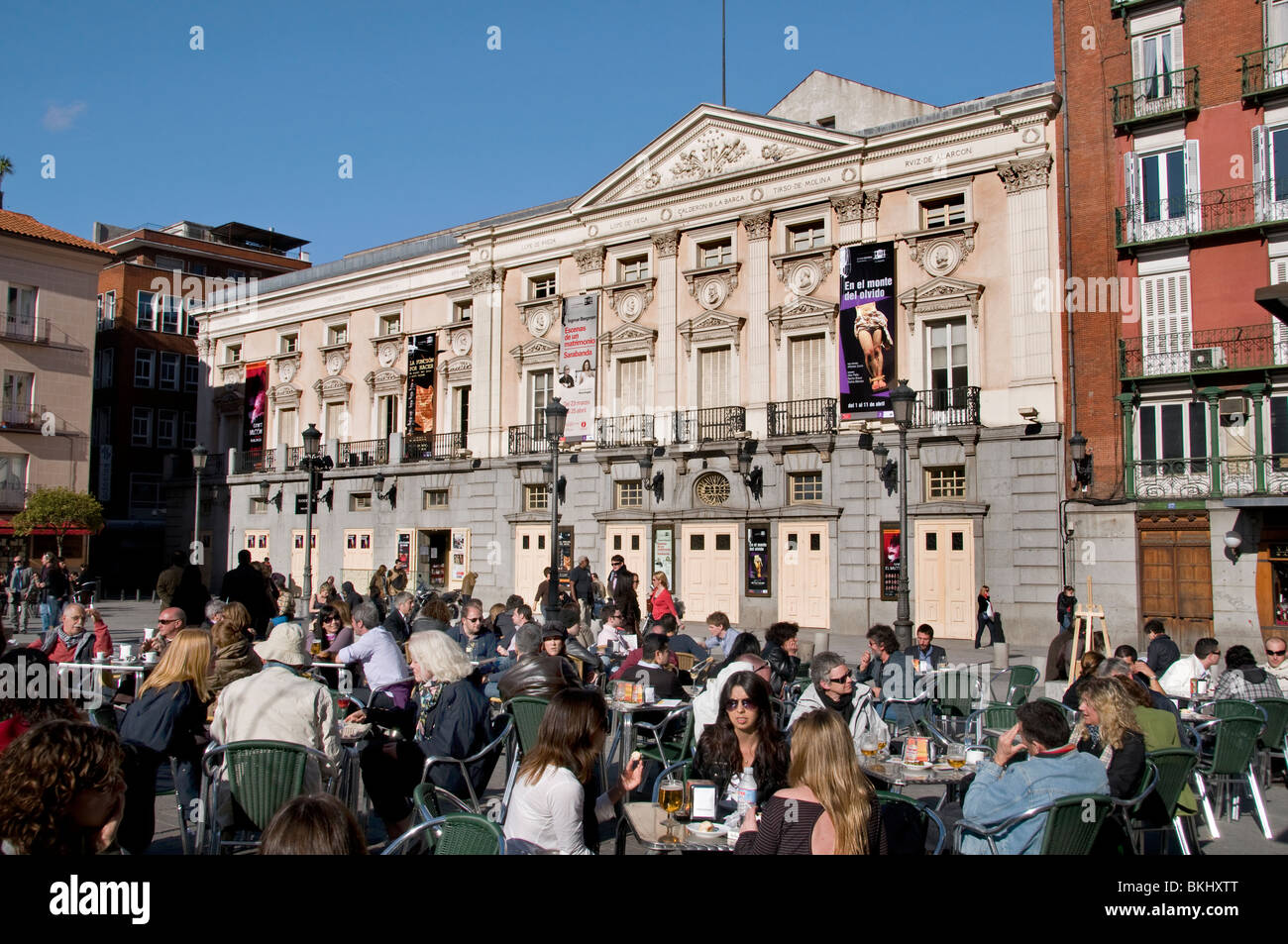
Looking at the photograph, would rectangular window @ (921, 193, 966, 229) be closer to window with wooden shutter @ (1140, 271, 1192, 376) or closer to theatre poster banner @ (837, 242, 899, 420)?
theatre poster banner @ (837, 242, 899, 420)

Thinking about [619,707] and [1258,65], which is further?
[1258,65]

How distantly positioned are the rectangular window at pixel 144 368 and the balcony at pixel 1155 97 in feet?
144

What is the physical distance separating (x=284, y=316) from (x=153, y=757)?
125ft

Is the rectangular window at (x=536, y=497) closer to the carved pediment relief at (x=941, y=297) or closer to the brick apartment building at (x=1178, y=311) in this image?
the carved pediment relief at (x=941, y=297)

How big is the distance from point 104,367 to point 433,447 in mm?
23574

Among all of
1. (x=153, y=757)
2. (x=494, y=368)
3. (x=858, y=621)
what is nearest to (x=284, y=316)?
(x=494, y=368)

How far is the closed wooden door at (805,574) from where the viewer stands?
25625 mm

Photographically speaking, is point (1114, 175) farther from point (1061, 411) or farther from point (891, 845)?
point (891, 845)

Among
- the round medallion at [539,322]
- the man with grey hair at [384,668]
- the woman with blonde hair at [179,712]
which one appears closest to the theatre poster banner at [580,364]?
the round medallion at [539,322]

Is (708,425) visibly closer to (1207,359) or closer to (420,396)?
(420,396)

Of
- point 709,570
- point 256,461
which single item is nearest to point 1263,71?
point 709,570

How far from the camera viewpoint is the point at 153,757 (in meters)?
5.65

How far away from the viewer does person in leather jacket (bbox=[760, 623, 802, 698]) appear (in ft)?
32.7

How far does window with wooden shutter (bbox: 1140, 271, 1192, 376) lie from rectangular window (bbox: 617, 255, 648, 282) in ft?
47.2
